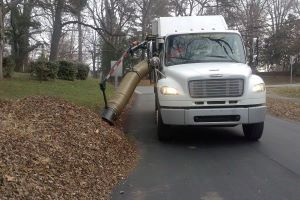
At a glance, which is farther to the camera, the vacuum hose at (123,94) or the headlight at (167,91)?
the vacuum hose at (123,94)

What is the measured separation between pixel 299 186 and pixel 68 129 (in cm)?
419

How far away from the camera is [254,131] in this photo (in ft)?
35.8

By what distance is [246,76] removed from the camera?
10.3 metres

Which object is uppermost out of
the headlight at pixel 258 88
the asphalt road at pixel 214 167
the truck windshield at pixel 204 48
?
the truck windshield at pixel 204 48

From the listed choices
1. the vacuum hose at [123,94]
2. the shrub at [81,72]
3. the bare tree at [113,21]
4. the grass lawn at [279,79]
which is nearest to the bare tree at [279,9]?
the grass lawn at [279,79]

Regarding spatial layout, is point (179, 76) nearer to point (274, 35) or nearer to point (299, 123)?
point (299, 123)

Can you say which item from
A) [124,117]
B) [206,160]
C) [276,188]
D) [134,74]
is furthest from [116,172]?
[124,117]

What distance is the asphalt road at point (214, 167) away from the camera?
6.88 meters

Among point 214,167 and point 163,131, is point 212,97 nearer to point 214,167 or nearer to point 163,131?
point 163,131

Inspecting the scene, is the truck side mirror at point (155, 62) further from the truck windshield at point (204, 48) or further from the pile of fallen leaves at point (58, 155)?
the pile of fallen leaves at point (58, 155)

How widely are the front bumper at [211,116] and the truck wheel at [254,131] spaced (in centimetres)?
54

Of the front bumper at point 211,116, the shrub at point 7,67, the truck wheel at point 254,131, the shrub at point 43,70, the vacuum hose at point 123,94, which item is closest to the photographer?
the front bumper at point 211,116

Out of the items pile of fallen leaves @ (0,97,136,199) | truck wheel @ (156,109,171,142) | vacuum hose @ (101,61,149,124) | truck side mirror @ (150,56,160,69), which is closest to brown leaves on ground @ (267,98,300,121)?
vacuum hose @ (101,61,149,124)

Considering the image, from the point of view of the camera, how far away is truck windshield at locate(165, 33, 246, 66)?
1146 centimetres
